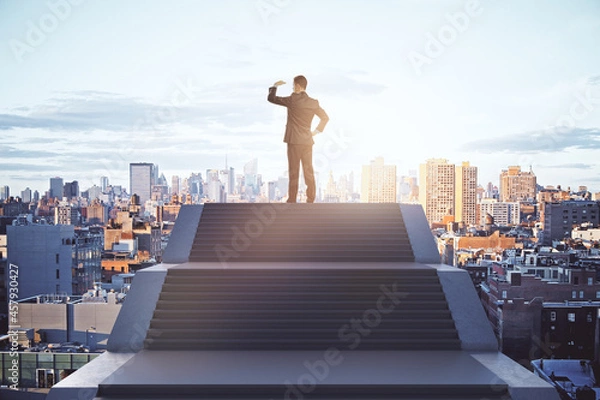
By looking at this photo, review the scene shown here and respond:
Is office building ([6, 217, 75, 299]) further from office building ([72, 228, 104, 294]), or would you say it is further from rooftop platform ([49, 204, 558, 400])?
rooftop platform ([49, 204, 558, 400])

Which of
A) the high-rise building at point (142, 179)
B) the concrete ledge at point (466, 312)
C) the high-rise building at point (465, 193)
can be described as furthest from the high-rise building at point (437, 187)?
the concrete ledge at point (466, 312)

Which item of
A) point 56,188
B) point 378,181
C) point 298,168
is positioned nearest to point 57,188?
point 56,188

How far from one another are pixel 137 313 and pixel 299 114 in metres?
4.78

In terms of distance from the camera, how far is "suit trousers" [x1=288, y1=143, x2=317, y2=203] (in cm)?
1173

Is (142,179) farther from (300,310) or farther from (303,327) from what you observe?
(303,327)

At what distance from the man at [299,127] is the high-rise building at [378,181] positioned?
87049 millimetres

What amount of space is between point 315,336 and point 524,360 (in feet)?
114

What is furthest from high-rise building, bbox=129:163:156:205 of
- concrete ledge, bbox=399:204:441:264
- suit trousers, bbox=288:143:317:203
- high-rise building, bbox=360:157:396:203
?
concrete ledge, bbox=399:204:441:264

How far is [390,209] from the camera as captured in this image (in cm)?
1159

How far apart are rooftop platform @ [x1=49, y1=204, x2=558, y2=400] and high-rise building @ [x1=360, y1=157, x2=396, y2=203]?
88.8m

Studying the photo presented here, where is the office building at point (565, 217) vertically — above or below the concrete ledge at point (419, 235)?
below

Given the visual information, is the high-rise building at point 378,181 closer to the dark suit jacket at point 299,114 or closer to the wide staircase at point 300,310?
the dark suit jacket at point 299,114

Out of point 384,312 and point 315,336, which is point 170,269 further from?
point 384,312

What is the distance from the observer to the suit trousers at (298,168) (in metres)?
11.7
